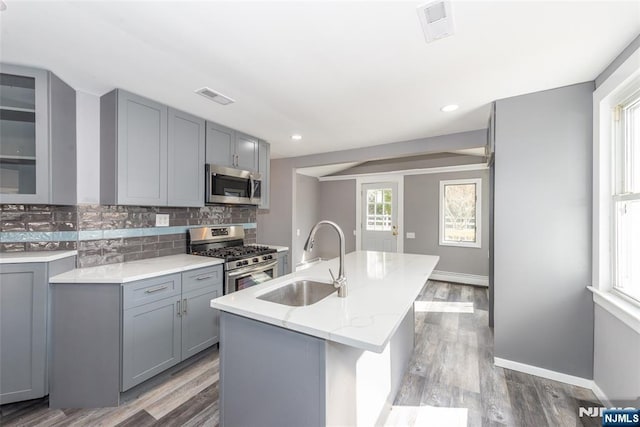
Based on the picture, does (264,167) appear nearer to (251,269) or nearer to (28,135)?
(251,269)

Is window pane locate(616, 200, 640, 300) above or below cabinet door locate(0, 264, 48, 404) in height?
above

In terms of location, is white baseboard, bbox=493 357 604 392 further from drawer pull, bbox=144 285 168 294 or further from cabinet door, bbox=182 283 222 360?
drawer pull, bbox=144 285 168 294

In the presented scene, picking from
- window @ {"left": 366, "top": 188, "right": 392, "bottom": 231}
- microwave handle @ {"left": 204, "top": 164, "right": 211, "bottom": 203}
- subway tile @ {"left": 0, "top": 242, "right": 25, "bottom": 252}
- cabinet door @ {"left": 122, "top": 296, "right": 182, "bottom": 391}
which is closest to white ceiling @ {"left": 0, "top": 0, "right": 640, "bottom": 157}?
microwave handle @ {"left": 204, "top": 164, "right": 211, "bottom": 203}

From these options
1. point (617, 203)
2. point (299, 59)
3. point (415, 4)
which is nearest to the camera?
point (415, 4)

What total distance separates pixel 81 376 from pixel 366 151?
369 cm

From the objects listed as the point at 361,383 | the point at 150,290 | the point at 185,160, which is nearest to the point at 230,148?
the point at 185,160

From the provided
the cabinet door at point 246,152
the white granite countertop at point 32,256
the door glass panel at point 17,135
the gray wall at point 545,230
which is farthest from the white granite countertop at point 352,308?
the cabinet door at point 246,152

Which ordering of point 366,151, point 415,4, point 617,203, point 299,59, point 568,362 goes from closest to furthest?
1. point 415,4
2. point 299,59
3. point 617,203
4. point 568,362
5. point 366,151

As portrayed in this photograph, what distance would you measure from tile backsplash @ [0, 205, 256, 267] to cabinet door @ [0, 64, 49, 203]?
272mm

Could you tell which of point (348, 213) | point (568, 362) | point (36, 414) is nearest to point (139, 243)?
point (36, 414)

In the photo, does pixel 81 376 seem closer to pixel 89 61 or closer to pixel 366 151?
pixel 89 61

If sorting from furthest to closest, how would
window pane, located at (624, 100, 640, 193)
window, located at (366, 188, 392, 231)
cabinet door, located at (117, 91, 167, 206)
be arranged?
window, located at (366, 188, 392, 231) < cabinet door, located at (117, 91, 167, 206) < window pane, located at (624, 100, 640, 193)

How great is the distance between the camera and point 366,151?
3.87 m

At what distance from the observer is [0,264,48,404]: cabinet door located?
171 centimetres
